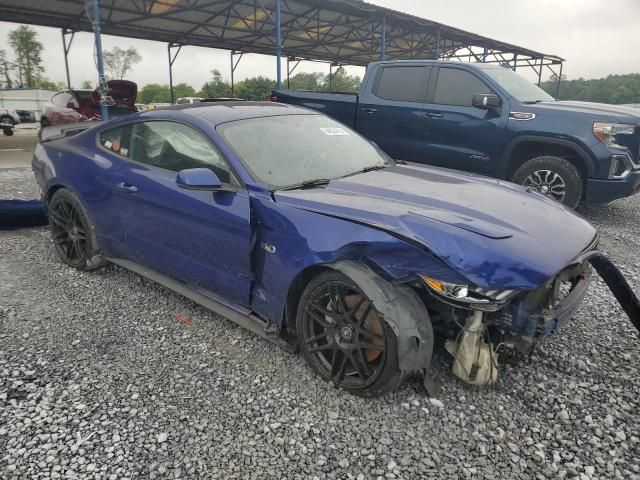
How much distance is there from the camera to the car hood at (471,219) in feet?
6.81

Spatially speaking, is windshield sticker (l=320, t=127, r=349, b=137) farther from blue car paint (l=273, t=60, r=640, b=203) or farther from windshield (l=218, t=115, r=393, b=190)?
blue car paint (l=273, t=60, r=640, b=203)

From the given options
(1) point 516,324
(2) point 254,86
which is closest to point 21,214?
(1) point 516,324

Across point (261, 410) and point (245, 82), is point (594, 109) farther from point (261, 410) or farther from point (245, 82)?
point (245, 82)

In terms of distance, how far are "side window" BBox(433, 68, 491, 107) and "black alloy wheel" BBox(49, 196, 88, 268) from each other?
468 centimetres

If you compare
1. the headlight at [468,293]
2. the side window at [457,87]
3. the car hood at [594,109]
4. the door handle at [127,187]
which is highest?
the side window at [457,87]

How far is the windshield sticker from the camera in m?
3.53

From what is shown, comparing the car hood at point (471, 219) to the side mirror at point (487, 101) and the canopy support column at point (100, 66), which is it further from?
the canopy support column at point (100, 66)

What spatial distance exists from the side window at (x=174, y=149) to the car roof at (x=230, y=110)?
0.13 m

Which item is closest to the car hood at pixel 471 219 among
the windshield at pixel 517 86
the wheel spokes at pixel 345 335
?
the wheel spokes at pixel 345 335

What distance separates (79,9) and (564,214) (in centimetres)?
1696

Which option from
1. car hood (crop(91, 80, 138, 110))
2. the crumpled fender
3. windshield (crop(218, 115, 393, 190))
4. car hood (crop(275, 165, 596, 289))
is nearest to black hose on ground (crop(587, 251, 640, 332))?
car hood (crop(275, 165, 596, 289))

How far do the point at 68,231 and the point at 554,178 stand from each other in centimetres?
533

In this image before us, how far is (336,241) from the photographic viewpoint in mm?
2357

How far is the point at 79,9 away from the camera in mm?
14922
